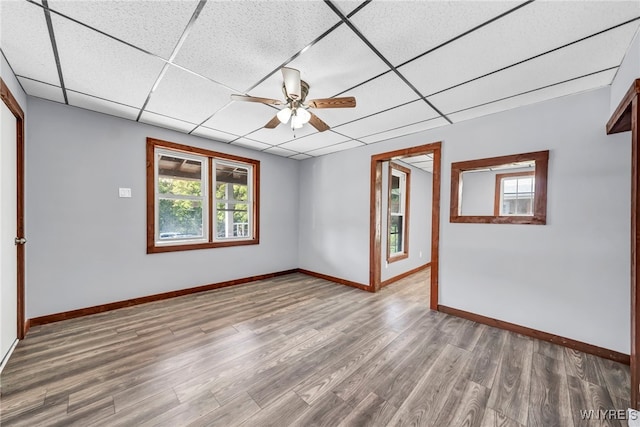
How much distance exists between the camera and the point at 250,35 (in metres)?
1.65

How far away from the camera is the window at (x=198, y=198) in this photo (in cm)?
352

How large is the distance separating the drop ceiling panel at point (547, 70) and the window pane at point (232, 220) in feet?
11.5

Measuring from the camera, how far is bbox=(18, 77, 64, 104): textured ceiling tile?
2.30 metres

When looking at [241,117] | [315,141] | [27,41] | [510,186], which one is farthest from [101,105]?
[510,186]

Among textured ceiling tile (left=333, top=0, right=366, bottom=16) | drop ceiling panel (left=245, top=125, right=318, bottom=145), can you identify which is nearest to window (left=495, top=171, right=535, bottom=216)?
drop ceiling panel (left=245, top=125, right=318, bottom=145)

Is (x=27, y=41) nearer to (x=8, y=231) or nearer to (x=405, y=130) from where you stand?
(x=8, y=231)

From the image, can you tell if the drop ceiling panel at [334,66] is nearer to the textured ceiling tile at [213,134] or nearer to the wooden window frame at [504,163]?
the textured ceiling tile at [213,134]

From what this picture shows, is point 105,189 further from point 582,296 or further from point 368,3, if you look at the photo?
point 582,296

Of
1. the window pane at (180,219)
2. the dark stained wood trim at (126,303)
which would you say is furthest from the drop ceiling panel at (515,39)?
the dark stained wood trim at (126,303)

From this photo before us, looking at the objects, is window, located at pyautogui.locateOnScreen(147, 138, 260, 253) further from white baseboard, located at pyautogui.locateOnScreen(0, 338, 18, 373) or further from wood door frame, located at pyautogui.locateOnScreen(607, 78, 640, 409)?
wood door frame, located at pyautogui.locateOnScreen(607, 78, 640, 409)

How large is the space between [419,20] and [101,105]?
3362mm

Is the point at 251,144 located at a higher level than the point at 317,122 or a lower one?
higher

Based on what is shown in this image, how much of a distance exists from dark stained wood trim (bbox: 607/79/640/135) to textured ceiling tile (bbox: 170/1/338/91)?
75.5 inches

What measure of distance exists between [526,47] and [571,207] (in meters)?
1.61
